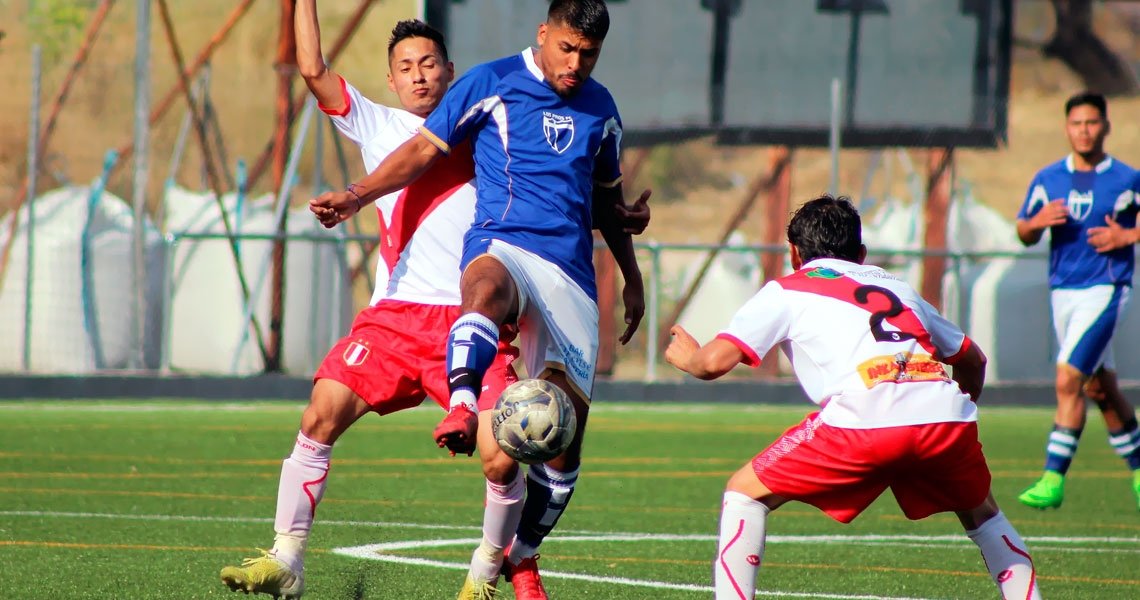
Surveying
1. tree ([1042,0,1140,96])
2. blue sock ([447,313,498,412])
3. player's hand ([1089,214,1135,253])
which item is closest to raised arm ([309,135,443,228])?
blue sock ([447,313,498,412])

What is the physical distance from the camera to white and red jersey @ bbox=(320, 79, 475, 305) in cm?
612

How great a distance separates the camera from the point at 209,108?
818 inches

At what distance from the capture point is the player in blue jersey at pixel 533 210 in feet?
19.2

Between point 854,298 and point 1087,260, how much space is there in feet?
18.1

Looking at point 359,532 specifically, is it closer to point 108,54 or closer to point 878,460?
point 878,460

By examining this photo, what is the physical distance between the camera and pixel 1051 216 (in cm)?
992

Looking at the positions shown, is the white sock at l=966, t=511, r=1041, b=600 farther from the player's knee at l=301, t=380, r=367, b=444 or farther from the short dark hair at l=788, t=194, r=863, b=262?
the player's knee at l=301, t=380, r=367, b=444

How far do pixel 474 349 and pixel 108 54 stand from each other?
140 feet

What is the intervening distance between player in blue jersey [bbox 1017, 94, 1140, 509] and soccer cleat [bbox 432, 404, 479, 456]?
554 cm

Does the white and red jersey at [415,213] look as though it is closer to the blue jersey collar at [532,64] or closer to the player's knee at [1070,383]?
the blue jersey collar at [532,64]

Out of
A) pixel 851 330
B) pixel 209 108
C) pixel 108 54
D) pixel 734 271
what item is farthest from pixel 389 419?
pixel 108 54

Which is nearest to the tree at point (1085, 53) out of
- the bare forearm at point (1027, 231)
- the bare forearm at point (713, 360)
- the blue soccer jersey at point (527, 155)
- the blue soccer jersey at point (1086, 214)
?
the blue soccer jersey at point (1086, 214)

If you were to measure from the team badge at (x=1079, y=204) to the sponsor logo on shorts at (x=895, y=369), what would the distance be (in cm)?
548

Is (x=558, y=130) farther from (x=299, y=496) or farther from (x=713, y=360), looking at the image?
(x=299, y=496)
